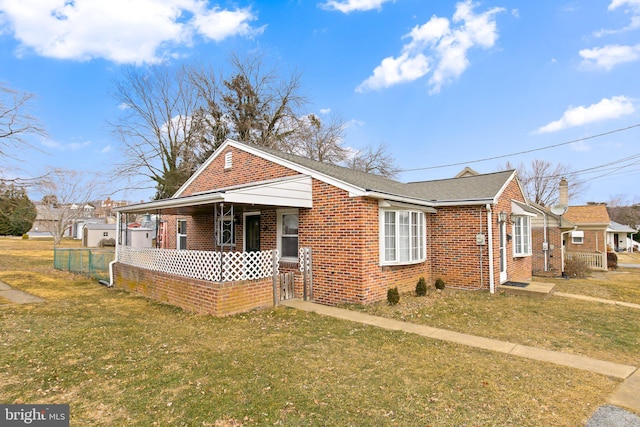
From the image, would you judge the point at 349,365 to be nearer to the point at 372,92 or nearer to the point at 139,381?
the point at 139,381

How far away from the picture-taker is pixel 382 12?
1452 cm

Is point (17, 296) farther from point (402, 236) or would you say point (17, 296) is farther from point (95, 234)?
point (95, 234)

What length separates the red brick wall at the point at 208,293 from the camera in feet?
25.4

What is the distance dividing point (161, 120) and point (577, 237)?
3731 cm

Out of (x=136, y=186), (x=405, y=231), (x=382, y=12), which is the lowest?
(x=405, y=231)

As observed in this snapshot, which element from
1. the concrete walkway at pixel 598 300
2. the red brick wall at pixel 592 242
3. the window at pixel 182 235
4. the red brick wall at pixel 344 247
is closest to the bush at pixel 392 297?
the red brick wall at pixel 344 247

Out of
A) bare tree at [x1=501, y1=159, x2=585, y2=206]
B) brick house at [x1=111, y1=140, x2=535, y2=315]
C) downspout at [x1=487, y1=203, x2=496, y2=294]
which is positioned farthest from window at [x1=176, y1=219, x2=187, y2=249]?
bare tree at [x1=501, y1=159, x2=585, y2=206]

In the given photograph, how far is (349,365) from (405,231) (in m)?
6.17

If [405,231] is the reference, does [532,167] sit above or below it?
above

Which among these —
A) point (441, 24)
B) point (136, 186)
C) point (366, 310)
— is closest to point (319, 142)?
point (136, 186)

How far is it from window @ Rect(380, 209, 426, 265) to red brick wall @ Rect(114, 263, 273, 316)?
3424 mm

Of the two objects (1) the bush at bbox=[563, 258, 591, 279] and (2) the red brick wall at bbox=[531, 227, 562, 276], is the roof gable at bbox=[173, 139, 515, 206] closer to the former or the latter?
(2) the red brick wall at bbox=[531, 227, 562, 276]

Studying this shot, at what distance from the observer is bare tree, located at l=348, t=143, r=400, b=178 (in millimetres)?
33594

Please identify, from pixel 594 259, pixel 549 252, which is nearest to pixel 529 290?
pixel 549 252
